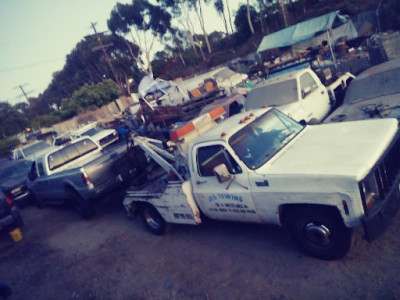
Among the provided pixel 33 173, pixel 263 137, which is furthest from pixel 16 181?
pixel 263 137

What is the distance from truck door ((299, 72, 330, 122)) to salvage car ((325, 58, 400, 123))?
80 cm

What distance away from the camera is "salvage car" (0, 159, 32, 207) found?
35.4ft

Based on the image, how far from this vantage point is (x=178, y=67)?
4700 cm

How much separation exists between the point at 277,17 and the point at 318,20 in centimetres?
1609

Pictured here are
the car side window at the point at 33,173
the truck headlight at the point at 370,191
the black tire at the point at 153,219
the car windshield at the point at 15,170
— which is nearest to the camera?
the truck headlight at the point at 370,191

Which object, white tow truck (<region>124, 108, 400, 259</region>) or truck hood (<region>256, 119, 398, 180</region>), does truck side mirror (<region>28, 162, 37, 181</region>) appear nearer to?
white tow truck (<region>124, 108, 400, 259</region>)

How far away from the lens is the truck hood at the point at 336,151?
3158mm

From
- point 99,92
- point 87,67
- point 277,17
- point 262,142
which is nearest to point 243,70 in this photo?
point 277,17

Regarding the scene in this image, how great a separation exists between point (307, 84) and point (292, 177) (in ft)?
16.2

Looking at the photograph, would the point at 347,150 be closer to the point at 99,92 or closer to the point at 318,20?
the point at 318,20

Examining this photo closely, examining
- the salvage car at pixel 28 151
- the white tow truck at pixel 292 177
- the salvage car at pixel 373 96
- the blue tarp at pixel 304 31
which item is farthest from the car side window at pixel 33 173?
the blue tarp at pixel 304 31

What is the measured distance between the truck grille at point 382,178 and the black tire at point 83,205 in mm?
6684

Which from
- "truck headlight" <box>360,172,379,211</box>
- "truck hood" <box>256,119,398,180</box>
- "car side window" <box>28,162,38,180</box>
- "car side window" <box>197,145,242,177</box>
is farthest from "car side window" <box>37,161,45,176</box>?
"truck headlight" <box>360,172,379,211</box>

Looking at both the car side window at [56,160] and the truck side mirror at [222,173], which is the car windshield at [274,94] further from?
the car side window at [56,160]
